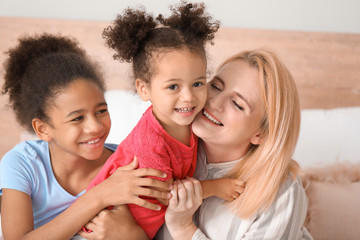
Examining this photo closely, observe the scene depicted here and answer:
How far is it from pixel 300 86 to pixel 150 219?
2213 mm

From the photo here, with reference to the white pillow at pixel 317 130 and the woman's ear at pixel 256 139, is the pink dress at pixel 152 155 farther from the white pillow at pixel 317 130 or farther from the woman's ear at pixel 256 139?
the white pillow at pixel 317 130

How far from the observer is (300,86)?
329 cm

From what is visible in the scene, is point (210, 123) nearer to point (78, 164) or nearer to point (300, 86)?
point (78, 164)

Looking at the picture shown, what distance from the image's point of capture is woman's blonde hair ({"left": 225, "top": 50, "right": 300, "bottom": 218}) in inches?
60.6

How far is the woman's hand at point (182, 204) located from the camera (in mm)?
1457

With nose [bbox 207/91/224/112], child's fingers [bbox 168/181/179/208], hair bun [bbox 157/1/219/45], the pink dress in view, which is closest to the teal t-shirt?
the pink dress

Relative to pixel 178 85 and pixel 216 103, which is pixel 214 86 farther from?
pixel 178 85

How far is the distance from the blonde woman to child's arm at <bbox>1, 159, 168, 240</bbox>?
16 cm

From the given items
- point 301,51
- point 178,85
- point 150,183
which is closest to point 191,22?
point 178,85

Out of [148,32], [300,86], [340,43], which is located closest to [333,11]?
[340,43]

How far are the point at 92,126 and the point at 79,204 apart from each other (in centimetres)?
33

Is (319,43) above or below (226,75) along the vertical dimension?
above

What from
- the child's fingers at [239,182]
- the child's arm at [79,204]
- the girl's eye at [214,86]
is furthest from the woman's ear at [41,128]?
the child's fingers at [239,182]

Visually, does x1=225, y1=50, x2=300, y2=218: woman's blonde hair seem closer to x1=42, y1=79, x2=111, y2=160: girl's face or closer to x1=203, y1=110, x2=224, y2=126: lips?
x1=203, y1=110, x2=224, y2=126: lips
